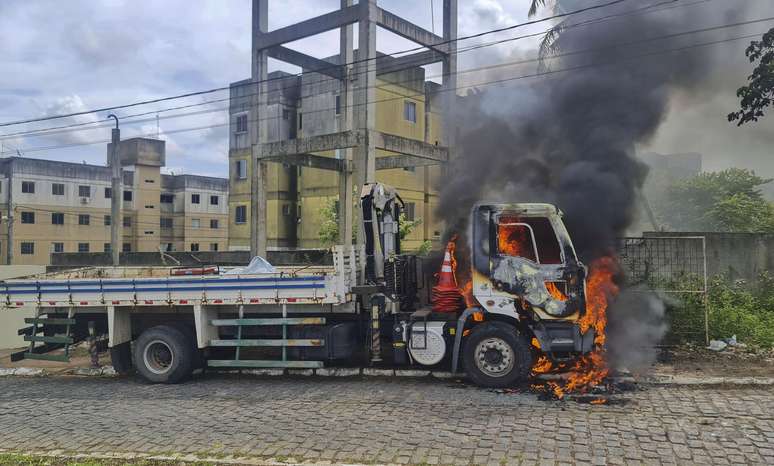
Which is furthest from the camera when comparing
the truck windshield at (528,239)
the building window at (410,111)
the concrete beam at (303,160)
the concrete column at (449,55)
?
the building window at (410,111)

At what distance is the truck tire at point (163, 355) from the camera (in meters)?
9.25

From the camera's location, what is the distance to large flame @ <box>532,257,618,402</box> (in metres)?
8.09

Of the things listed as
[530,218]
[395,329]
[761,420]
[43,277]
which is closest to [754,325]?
[761,420]

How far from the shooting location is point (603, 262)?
879 cm

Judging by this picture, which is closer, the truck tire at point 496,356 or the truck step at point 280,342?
the truck tire at point 496,356

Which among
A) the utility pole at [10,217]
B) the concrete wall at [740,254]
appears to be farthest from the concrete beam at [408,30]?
the utility pole at [10,217]

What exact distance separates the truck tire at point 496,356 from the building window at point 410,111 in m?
24.2

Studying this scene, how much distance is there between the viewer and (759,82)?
1065cm

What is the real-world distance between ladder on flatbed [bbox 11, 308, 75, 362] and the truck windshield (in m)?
6.99

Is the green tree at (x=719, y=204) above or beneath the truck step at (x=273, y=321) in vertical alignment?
above

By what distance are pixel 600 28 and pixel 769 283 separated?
278 inches

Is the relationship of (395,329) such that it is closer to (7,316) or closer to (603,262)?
(603,262)

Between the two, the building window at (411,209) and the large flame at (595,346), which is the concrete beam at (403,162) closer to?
the building window at (411,209)

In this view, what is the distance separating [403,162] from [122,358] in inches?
492
